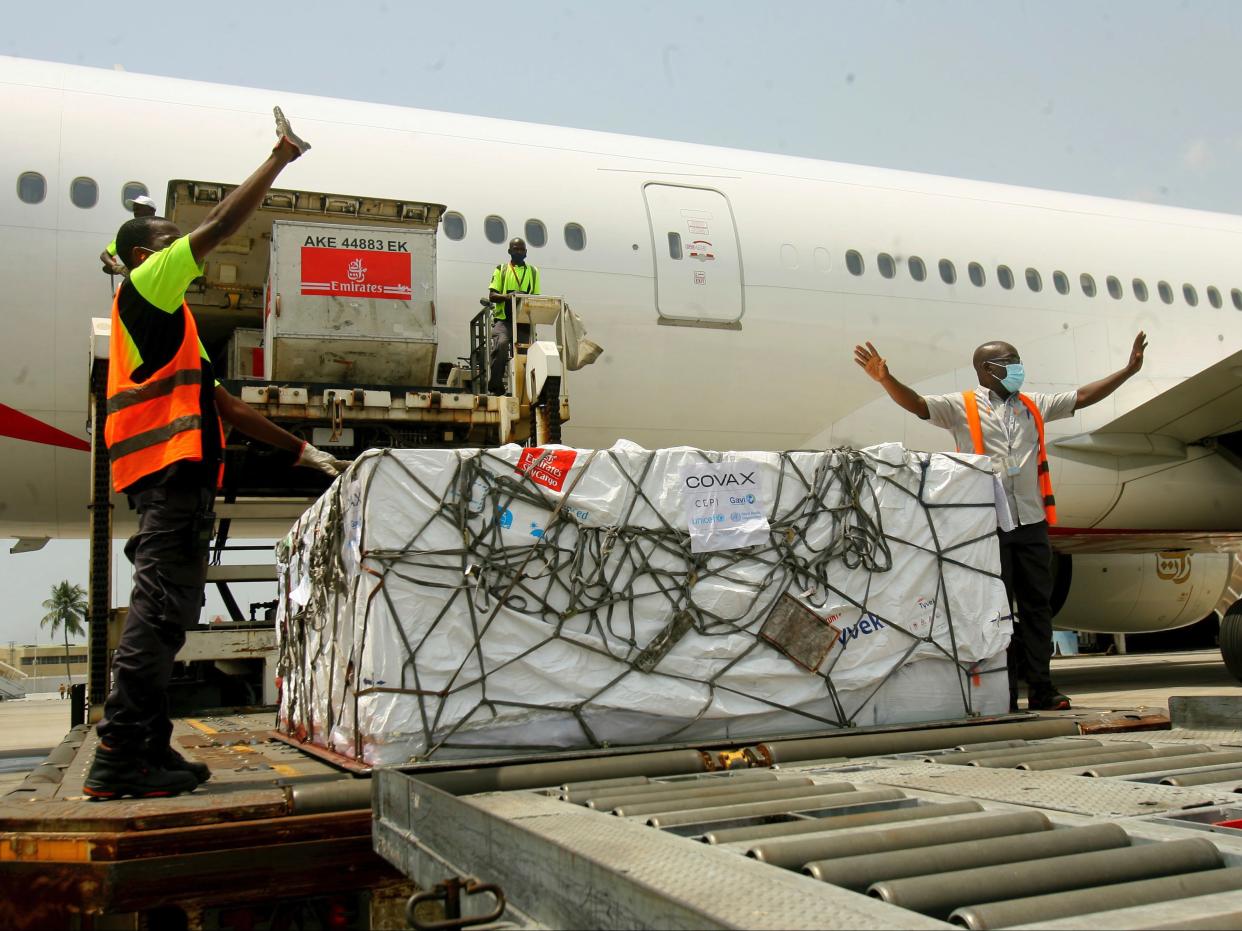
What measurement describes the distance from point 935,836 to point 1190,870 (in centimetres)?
39

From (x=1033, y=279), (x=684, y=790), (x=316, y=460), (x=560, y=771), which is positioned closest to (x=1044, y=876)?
(x=684, y=790)

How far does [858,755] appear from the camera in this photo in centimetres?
326

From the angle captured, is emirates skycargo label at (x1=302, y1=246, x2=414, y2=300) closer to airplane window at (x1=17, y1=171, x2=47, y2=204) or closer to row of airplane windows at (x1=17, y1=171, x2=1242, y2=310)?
row of airplane windows at (x1=17, y1=171, x2=1242, y2=310)

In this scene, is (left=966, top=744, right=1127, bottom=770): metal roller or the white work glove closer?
(left=966, top=744, right=1127, bottom=770): metal roller

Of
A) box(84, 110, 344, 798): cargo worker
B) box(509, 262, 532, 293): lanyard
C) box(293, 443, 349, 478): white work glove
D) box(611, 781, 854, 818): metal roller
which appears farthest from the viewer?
box(509, 262, 532, 293): lanyard

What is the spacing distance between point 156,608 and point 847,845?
203 centimetres

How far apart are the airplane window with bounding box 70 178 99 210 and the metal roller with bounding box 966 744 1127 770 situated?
6.45m

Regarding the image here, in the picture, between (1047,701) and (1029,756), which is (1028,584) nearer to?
(1047,701)

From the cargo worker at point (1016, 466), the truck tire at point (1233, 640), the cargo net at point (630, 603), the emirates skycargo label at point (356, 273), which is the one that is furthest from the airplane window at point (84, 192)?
the truck tire at point (1233, 640)

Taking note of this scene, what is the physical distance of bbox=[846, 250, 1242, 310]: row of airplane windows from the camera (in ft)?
31.8

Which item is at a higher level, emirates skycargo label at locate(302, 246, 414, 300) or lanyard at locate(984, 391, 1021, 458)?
emirates skycargo label at locate(302, 246, 414, 300)

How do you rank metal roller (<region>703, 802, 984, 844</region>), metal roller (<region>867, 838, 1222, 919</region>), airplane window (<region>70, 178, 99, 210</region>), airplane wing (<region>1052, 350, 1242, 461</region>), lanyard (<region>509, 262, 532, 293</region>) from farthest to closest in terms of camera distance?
airplane wing (<region>1052, 350, 1242, 461</region>) → lanyard (<region>509, 262, 532, 293</region>) → airplane window (<region>70, 178, 99, 210</region>) → metal roller (<region>703, 802, 984, 844</region>) → metal roller (<region>867, 838, 1222, 919</region>)

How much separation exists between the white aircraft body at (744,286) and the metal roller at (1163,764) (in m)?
5.82

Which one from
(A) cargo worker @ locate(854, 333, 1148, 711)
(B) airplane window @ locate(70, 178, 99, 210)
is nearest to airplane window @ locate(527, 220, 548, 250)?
(B) airplane window @ locate(70, 178, 99, 210)
